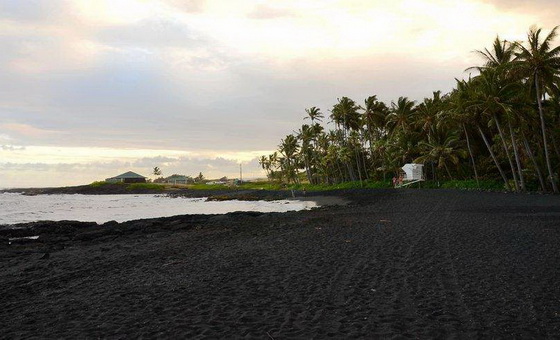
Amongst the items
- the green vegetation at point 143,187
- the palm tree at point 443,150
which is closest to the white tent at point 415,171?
the palm tree at point 443,150

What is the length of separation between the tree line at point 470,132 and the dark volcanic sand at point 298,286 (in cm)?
2491

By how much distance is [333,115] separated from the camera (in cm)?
7994

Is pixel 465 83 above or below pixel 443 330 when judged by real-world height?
above

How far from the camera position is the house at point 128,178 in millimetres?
142113

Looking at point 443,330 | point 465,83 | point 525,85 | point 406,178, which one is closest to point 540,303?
point 443,330

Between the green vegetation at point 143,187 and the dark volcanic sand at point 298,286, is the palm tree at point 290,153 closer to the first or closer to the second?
the green vegetation at point 143,187

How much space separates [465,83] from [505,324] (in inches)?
1817

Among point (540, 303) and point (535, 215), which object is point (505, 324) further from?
point (535, 215)

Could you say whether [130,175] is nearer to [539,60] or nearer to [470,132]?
[470,132]

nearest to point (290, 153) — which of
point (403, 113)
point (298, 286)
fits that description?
point (403, 113)

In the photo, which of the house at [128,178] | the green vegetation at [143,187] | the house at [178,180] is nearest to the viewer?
the green vegetation at [143,187]

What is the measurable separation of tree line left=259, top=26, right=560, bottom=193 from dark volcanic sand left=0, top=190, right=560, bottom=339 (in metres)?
24.9

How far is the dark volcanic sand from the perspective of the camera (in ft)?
22.9

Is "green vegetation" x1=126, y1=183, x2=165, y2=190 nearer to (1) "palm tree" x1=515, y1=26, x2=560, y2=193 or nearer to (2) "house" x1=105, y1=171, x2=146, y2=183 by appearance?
(2) "house" x1=105, y1=171, x2=146, y2=183
